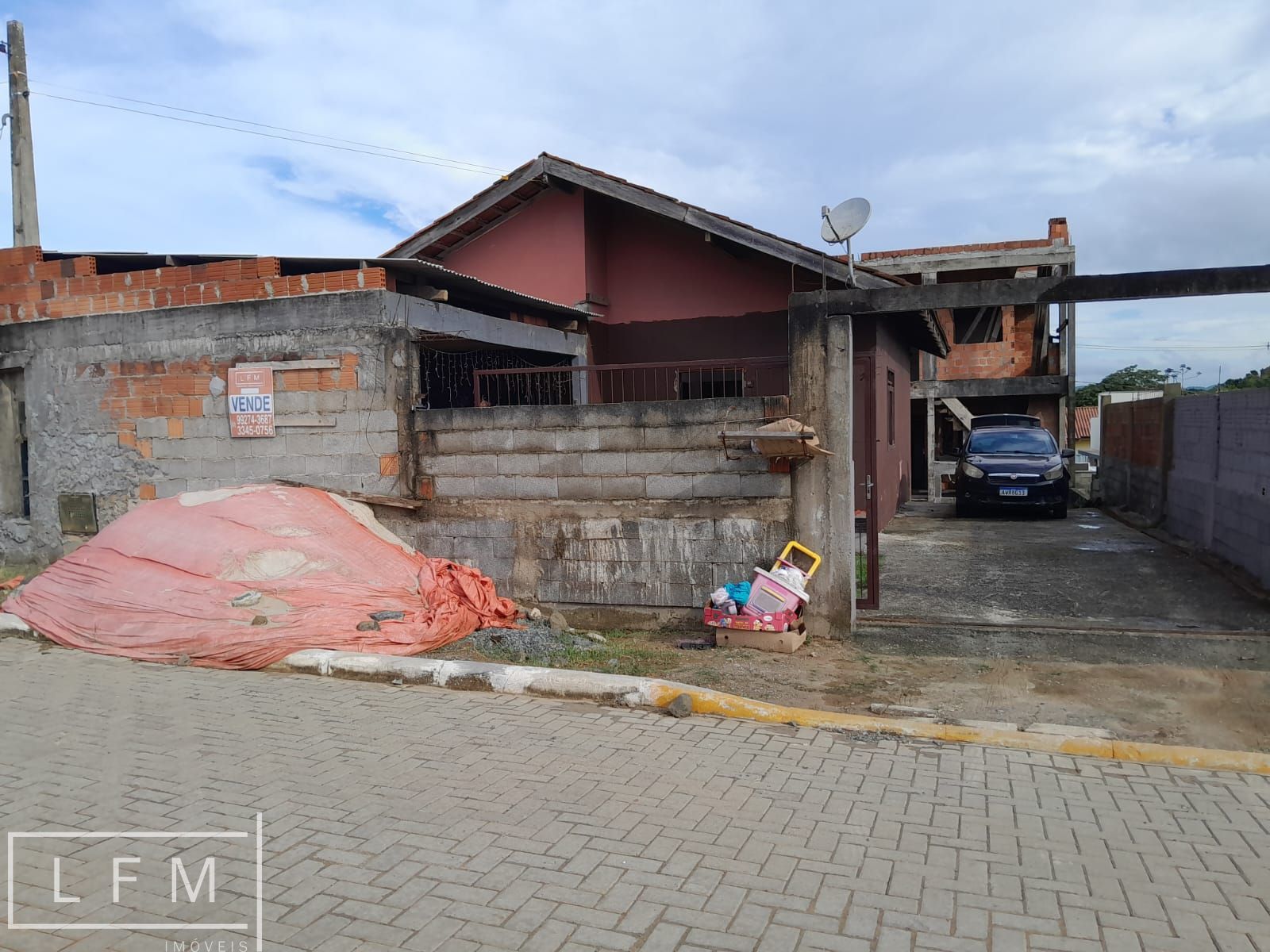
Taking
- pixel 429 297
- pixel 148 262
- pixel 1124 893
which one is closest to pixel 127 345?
pixel 148 262

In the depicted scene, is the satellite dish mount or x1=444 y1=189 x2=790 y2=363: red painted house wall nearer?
the satellite dish mount

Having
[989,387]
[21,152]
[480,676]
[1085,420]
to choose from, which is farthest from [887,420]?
[1085,420]

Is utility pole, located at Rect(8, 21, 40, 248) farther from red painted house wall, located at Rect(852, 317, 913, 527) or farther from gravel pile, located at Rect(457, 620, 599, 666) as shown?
red painted house wall, located at Rect(852, 317, 913, 527)

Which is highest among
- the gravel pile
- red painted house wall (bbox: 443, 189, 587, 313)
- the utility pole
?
the utility pole

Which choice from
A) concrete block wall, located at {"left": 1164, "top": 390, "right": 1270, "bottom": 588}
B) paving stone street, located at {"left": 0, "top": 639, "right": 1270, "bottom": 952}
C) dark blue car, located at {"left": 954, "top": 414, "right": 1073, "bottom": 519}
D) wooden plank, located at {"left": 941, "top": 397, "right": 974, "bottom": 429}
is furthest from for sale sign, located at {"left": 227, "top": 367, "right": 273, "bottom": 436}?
wooden plank, located at {"left": 941, "top": 397, "right": 974, "bottom": 429}

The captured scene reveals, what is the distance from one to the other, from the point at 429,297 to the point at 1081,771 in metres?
6.74

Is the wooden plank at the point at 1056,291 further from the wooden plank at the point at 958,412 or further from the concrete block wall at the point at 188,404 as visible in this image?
the wooden plank at the point at 958,412

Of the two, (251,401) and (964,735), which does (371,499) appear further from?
(964,735)

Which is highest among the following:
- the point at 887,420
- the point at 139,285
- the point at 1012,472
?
the point at 139,285

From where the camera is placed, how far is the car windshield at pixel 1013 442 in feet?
49.0

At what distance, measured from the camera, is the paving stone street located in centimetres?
298

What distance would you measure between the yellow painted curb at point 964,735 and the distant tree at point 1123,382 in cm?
5581

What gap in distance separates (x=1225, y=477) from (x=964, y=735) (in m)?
7.16

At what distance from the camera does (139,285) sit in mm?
9102
